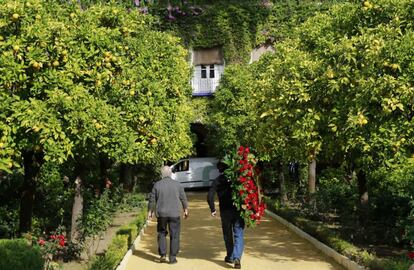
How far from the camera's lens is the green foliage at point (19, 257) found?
23.2ft

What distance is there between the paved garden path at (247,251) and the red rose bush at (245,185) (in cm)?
100

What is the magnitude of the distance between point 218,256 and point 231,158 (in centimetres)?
219

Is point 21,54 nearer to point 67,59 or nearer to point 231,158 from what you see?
point 67,59

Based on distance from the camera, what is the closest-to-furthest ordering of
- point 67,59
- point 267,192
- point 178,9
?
1. point 67,59
2. point 267,192
3. point 178,9

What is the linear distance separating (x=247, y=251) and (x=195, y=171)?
18063mm

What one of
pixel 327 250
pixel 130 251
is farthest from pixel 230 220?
pixel 130 251

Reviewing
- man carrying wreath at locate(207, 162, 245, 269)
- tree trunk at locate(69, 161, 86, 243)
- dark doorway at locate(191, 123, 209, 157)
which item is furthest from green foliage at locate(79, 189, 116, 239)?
dark doorway at locate(191, 123, 209, 157)

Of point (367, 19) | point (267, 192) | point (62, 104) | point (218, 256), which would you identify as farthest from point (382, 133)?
point (267, 192)

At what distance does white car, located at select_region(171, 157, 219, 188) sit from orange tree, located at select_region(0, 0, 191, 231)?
1821cm

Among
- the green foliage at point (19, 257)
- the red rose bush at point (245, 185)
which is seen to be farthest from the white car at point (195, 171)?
the green foliage at point (19, 257)

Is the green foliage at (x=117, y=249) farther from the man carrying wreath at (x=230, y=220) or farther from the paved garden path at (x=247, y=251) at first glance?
the man carrying wreath at (x=230, y=220)

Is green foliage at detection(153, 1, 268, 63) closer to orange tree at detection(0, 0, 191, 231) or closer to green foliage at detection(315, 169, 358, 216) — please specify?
green foliage at detection(315, 169, 358, 216)

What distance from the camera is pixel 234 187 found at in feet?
29.7

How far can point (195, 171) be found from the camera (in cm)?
2898
